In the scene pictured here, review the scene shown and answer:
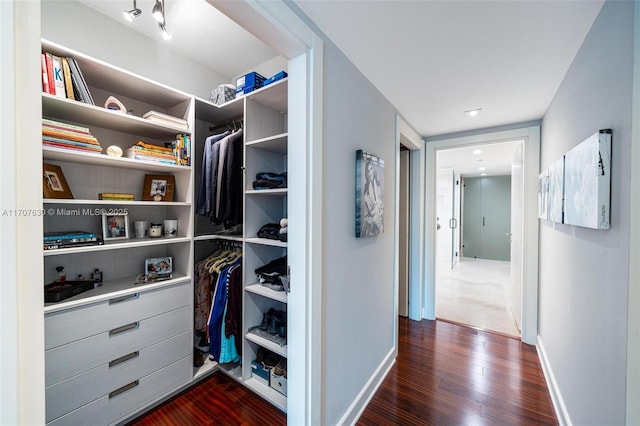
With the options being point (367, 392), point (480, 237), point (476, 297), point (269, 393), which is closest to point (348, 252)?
point (367, 392)

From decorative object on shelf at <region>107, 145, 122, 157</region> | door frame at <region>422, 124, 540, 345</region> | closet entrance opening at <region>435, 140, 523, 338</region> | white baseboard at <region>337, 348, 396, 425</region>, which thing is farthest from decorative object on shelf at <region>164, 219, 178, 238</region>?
door frame at <region>422, 124, 540, 345</region>

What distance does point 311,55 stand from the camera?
122cm

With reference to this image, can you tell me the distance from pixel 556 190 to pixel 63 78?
3.10m

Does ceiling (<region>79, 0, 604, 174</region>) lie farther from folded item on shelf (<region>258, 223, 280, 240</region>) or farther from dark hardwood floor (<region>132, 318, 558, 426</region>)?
dark hardwood floor (<region>132, 318, 558, 426</region>)

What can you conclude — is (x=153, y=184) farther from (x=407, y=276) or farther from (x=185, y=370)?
(x=407, y=276)

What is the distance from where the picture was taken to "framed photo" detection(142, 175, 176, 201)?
1.94 metres

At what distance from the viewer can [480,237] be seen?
7215mm

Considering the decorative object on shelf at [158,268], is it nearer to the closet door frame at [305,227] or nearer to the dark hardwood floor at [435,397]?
the dark hardwood floor at [435,397]

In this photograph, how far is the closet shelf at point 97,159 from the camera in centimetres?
134

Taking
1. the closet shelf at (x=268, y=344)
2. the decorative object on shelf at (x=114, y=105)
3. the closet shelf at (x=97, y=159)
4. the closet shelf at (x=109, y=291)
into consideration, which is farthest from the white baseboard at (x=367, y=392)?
the decorative object on shelf at (x=114, y=105)

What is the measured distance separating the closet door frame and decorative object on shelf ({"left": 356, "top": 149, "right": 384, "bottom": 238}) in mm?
443

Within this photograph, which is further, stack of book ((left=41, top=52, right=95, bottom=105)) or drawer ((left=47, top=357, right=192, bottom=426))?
drawer ((left=47, top=357, right=192, bottom=426))

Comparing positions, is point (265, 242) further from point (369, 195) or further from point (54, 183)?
point (54, 183)

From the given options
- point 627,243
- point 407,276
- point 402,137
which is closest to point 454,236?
point 407,276
